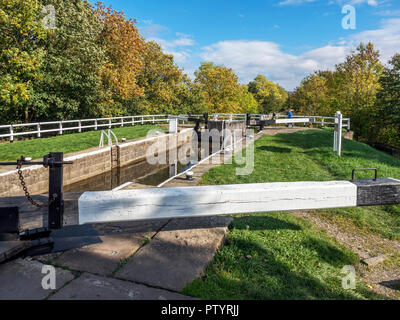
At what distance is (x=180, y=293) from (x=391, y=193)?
9.23 feet

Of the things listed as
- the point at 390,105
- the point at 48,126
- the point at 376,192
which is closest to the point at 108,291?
the point at 376,192

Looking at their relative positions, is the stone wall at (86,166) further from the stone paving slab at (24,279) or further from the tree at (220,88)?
the tree at (220,88)

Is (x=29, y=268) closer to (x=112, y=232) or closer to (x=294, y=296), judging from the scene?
(x=112, y=232)

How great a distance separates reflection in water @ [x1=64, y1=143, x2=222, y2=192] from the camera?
1230cm

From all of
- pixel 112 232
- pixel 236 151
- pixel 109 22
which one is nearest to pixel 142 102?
pixel 109 22

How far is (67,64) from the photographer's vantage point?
18.7 m

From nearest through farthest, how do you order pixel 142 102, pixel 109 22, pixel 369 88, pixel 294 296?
pixel 294 296 < pixel 109 22 < pixel 369 88 < pixel 142 102

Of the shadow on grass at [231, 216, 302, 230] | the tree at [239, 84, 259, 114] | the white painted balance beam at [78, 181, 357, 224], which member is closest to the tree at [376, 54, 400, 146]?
the shadow on grass at [231, 216, 302, 230]

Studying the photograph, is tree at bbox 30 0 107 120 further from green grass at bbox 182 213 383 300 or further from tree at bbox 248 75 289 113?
tree at bbox 248 75 289 113

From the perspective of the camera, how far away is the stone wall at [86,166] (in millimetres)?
9133

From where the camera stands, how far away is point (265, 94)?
230 feet

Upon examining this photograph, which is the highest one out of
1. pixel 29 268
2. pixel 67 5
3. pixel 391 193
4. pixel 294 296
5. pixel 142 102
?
pixel 67 5

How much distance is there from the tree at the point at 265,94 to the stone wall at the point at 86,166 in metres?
53.6

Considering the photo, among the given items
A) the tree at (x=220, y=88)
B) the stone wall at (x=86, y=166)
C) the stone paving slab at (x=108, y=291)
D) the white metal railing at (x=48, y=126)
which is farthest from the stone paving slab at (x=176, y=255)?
the tree at (x=220, y=88)
